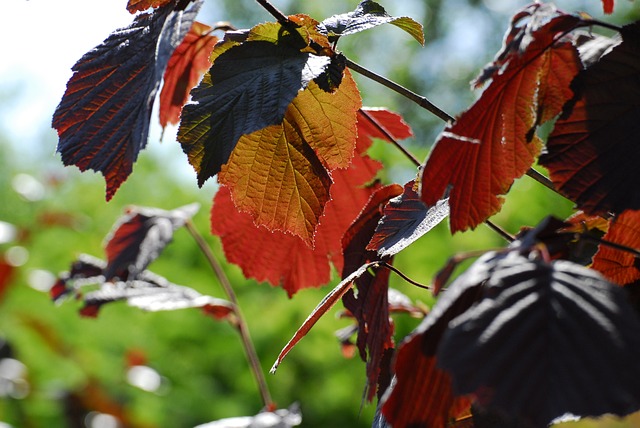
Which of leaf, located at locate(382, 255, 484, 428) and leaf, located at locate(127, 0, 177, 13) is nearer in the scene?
leaf, located at locate(382, 255, 484, 428)

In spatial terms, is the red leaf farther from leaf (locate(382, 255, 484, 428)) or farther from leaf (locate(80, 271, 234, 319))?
leaf (locate(382, 255, 484, 428))

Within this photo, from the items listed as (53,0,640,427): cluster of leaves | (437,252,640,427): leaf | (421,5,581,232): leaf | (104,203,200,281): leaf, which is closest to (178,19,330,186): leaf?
(53,0,640,427): cluster of leaves

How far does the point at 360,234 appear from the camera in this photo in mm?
688

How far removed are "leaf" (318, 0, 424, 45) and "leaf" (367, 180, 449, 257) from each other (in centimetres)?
13

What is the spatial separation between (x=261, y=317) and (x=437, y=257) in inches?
30.6

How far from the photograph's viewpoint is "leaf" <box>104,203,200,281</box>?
3.67 feet

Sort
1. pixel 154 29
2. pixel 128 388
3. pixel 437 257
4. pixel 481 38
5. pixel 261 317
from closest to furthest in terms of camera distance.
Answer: pixel 154 29 → pixel 437 257 → pixel 261 317 → pixel 128 388 → pixel 481 38

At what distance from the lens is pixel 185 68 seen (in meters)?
0.81

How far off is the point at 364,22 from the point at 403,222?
0.15m

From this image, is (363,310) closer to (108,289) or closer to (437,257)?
(108,289)

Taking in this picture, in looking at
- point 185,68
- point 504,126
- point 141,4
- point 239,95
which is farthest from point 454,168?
point 185,68

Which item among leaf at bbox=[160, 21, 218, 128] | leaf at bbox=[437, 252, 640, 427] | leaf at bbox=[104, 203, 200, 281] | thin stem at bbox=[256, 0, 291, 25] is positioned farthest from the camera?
leaf at bbox=[104, 203, 200, 281]

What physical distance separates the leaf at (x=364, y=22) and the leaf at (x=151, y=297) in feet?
2.00

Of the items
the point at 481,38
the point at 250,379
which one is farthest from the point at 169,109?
the point at 481,38
